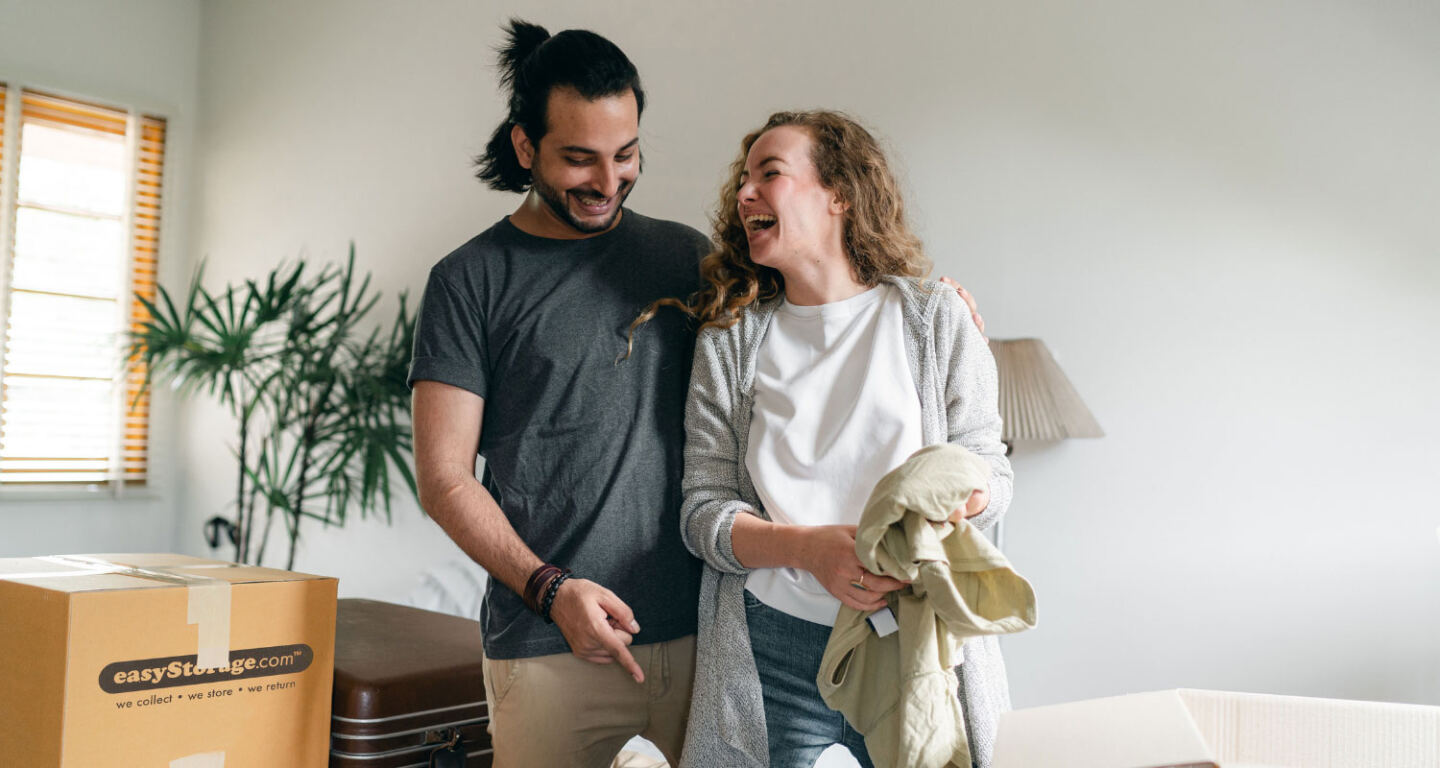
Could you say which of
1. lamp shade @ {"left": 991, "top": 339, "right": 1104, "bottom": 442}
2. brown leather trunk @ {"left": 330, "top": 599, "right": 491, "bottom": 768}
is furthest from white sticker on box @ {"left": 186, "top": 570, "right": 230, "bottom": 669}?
lamp shade @ {"left": 991, "top": 339, "right": 1104, "bottom": 442}

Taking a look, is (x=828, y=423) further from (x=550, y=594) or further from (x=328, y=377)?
(x=328, y=377)

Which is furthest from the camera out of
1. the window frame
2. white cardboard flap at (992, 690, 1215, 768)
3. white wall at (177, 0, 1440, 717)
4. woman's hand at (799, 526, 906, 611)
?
the window frame

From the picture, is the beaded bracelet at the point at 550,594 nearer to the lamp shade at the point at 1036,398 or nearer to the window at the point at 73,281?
the lamp shade at the point at 1036,398

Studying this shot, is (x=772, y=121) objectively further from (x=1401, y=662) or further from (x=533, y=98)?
(x=1401, y=662)

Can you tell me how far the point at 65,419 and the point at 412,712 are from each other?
12.7 ft

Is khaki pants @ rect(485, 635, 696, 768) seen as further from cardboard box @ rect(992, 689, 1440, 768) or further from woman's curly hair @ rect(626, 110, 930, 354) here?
cardboard box @ rect(992, 689, 1440, 768)

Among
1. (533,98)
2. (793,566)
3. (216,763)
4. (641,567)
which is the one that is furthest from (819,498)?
(216,763)

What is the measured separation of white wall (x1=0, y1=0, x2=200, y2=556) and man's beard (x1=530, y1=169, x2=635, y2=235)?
4149 millimetres

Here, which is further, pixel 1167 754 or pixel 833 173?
pixel 833 173

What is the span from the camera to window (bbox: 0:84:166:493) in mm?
4691

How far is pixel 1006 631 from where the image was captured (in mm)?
1093

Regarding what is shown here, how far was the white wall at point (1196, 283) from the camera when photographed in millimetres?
2205

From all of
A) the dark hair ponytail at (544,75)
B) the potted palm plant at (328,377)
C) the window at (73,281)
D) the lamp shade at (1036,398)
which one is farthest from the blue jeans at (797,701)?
the window at (73,281)

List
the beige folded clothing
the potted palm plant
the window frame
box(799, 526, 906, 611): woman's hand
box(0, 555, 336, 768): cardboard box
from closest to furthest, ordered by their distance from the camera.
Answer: the beige folded clothing, box(799, 526, 906, 611): woman's hand, box(0, 555, 336, 768): cardboard box, the potted palm plant, the window frame
